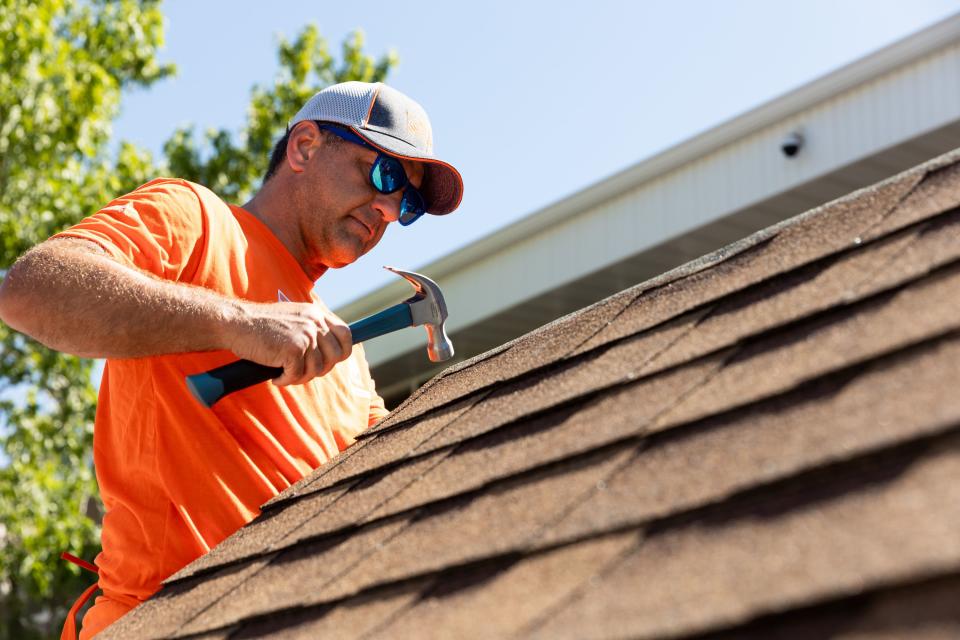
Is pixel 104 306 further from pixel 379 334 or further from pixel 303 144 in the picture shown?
pixel 303 144

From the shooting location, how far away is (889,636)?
32.2 inches

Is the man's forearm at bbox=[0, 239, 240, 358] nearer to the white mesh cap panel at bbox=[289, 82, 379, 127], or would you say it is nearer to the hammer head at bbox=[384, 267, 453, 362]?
the hammer head at bbox=[384, 267, 453, 362]

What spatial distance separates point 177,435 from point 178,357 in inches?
7.4

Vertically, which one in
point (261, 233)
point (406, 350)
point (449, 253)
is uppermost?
point (261, 233)

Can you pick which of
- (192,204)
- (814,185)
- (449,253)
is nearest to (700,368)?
(192,204)

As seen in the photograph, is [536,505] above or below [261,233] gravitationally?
below

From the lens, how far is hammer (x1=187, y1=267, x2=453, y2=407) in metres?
2.21

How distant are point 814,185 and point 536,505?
353 inches

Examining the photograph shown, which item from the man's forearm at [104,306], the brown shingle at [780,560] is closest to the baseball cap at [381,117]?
the man's forearm at [104,306]

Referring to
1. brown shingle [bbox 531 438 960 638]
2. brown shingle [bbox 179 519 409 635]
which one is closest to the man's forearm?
brown shingle [bbox 179 519 409 635]

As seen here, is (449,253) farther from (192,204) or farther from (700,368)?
(700,368)

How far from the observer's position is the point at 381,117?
2973 mm

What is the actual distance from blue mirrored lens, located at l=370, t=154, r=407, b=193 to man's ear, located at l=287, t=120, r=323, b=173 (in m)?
0.20

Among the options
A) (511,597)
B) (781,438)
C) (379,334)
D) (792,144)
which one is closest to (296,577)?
(511,597)
